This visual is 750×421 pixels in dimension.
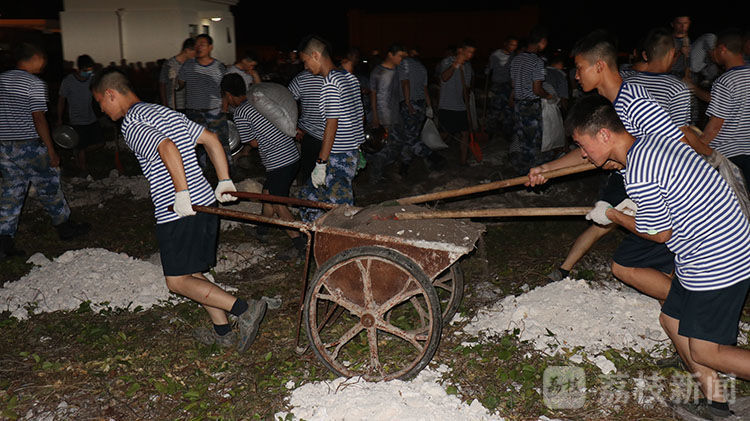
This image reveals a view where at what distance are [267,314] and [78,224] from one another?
11.6 feet

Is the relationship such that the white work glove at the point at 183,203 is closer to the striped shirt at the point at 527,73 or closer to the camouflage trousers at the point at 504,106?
the striped shirt at the point at 527,73

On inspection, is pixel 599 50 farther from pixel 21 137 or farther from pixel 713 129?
pixel 21 137

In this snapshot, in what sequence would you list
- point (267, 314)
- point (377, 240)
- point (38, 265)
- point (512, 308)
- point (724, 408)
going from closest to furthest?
point (724, 408), point (377, 240), point (512, 308), point (267, 314), point (38, 265)

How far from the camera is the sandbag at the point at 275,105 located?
549 centimetres

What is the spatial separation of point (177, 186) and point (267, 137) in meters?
2.23

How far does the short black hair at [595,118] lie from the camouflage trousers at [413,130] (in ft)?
19.9

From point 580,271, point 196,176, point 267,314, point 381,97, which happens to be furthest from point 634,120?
point 381,97

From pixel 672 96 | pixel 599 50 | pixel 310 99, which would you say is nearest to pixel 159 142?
pixel 310 99

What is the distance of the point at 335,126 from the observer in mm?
4844

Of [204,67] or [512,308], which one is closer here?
[512,308]

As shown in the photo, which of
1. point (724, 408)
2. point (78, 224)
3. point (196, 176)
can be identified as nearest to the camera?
point (724, 408)

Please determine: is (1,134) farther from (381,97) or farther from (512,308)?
(512,308)

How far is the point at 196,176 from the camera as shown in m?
3.84

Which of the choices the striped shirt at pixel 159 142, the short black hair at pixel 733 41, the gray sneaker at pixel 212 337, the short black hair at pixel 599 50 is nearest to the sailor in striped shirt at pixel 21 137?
the striped shirt at pixel 159 142
